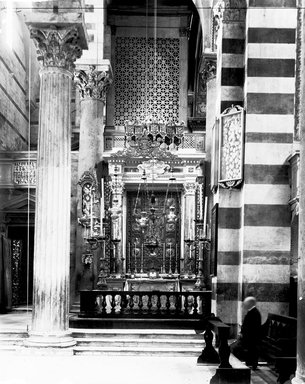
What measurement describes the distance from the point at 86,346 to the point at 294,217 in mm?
3775

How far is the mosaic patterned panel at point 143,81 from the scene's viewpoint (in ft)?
72.4

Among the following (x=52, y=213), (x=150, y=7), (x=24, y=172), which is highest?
(x=150, y=7)

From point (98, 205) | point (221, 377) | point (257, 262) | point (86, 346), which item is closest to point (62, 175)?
point (86, 346)

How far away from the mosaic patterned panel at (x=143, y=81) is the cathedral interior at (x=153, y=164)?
0.12 ft

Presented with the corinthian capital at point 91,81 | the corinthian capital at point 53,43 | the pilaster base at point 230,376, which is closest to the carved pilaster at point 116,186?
the corinthian capital at point 91,81

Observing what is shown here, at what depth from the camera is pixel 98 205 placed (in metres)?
18.8

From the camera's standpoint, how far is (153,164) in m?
19.4

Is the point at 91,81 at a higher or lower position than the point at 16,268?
higher

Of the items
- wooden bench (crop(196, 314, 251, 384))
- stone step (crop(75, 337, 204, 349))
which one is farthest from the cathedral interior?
wooden bench (crop(196, 314, 251, 384))

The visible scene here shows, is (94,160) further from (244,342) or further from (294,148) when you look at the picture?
(244,342)

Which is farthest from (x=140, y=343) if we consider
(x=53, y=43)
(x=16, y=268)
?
(x=16, y=268)

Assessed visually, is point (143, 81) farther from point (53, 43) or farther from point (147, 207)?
point (53, 43)

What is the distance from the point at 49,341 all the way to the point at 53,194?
204cm

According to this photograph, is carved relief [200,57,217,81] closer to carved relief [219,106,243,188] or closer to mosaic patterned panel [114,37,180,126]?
mosaic patterned panel [114,37,180,126]
